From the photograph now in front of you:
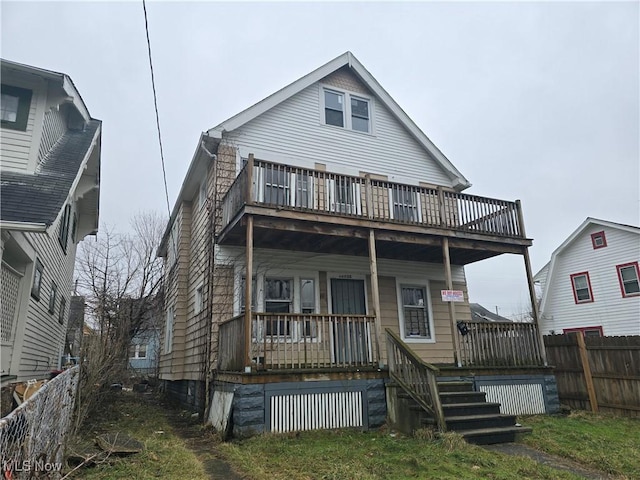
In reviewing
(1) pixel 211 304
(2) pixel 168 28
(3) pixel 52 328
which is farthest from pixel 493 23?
(3) pixel 52 328

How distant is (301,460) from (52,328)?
9.67 m

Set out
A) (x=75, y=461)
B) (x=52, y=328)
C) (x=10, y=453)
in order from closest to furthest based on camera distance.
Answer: (x=10, y=453) < (x=75, y=461) < (x=52, y=328)

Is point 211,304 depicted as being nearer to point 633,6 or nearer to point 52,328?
point 52,328

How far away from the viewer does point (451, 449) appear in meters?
5.99

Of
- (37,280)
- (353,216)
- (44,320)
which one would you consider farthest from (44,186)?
(353,216)

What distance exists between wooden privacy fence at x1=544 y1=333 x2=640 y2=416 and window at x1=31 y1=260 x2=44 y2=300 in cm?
1239

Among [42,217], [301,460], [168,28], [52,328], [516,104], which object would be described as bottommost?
[301,460]

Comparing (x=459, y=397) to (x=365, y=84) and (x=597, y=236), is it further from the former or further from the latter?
(x=597, y=236)

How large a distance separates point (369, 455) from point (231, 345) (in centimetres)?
366

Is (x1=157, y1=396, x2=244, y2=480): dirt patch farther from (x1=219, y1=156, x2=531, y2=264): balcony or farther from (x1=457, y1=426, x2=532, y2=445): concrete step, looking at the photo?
(x1=219, y1=156, x2=531, y2=264): balcony

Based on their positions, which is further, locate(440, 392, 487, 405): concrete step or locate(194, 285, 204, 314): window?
locate(194, 285, 204, 314): window

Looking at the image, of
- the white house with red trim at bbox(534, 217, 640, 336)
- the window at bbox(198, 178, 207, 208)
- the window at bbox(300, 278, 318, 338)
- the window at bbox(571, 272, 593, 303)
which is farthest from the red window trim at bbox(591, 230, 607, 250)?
the window at bbox(198, 178, 207, 208)

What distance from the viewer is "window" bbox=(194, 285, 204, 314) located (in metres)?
11.0

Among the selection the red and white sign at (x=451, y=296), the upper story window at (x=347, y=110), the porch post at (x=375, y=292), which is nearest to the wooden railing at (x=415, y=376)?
the porch post at (x=375, y=292)
